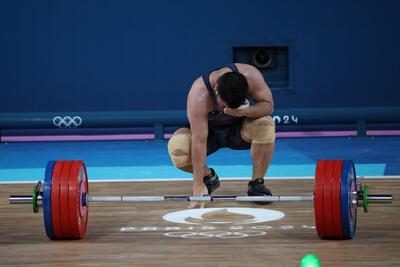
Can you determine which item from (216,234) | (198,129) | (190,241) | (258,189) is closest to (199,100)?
(198,129)

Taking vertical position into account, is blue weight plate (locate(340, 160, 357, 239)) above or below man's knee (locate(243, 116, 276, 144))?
below

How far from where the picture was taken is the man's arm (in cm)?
500

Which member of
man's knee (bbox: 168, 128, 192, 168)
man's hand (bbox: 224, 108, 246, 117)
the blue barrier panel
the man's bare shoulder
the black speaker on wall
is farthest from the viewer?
the black speaker on wall

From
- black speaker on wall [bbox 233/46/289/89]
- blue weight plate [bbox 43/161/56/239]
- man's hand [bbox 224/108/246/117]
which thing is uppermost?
black speaker on wall [bbox 233/46/289/89]

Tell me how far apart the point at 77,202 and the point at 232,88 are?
41.2 inches

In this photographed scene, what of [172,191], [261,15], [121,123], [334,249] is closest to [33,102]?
[121,123]

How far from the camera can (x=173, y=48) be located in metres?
9.99

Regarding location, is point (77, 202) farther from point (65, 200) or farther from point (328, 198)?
point (328, 198)

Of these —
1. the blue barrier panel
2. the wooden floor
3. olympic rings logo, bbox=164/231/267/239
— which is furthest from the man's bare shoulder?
the blue barrier panel

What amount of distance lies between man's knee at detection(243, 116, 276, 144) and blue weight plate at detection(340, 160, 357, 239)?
1.12 m

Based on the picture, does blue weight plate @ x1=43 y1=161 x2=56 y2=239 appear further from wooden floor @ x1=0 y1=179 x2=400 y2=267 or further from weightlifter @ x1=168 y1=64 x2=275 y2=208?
weightlifter @ x1=168 y1=64 x2=275 y2=208

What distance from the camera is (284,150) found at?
343 inches

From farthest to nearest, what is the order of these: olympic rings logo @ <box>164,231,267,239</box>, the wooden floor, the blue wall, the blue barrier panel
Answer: the blue wall, the blue barrier panel, olympic rings logo @ <box>164,231,267,239</box>, the wooden floor

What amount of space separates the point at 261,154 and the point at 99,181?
163 cm
